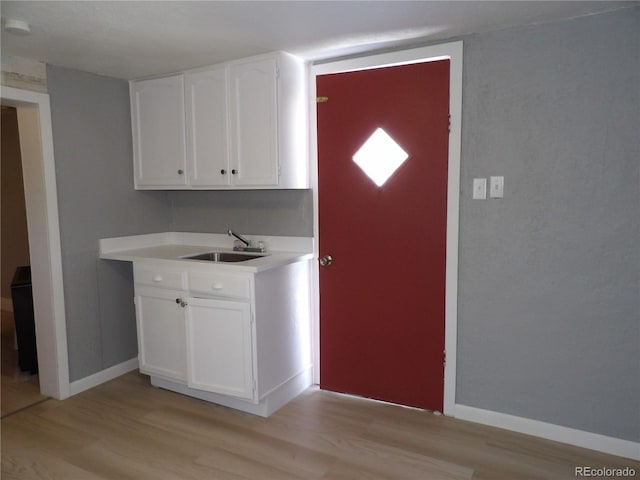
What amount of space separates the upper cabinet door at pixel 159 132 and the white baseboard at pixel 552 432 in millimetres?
2384

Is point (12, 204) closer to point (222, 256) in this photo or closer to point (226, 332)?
point (222, 256)

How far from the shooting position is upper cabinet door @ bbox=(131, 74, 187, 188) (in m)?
3.06

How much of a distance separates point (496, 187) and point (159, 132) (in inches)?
90.4

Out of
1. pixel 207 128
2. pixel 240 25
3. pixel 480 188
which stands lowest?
pixel 480 188

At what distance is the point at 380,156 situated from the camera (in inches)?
105

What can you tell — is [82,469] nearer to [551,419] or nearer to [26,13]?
[26,13]

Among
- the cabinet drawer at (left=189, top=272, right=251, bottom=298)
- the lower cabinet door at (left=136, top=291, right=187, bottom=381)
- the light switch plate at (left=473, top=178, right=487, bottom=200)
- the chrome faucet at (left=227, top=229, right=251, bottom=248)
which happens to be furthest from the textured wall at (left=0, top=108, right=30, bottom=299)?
the light switch plate at (left=473, top=178, right=487, bottom=200)

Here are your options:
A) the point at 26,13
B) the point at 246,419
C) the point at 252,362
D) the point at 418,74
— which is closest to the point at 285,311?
the point at 252,362

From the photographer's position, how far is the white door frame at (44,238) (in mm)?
2756

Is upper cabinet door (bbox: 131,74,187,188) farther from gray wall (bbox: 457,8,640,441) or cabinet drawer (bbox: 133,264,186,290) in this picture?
gray wall (bbox: 457,8,640,441)

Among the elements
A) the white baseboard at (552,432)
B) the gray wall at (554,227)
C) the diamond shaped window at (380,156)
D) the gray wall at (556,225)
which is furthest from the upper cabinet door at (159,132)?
the white baseboard at (552,432)

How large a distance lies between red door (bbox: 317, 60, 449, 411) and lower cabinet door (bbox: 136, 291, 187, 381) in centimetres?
93

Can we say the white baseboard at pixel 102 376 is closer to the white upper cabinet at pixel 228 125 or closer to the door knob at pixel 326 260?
the white upper cabinet at pixel 228 125

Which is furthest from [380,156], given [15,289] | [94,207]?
[15,289]
